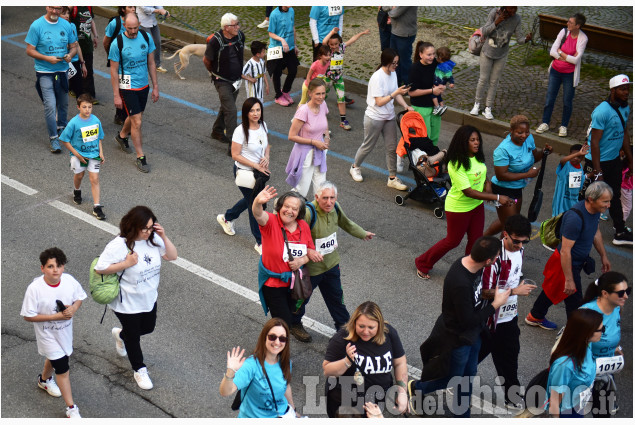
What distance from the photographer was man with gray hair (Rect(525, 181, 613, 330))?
278 inches

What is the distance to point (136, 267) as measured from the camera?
6.31m

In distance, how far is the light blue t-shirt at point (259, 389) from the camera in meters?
5.33

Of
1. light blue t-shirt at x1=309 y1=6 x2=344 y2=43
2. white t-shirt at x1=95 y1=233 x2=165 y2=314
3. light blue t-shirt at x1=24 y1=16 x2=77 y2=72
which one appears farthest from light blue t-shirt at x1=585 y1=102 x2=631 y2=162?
light blue t-shirt at x1=24 y1=16 x2=77 y2=72

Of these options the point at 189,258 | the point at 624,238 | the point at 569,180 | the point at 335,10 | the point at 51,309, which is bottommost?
the point at 189,258

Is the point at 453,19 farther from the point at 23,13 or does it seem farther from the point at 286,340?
the point at 286,340

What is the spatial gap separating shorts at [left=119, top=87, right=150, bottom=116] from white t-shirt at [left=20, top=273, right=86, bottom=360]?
4.89 metres

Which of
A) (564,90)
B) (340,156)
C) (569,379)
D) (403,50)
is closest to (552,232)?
(569,379)

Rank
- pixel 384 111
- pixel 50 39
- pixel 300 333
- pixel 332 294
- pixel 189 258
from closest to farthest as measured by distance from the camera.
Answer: pixel 332 294 → pixel 300 333 → pixel 189 258 → pixel 384 111 → pixel 50 39

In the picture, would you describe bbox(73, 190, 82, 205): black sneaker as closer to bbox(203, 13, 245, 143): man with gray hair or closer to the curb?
bbox(203, 13, 245, 143): man with gray hair

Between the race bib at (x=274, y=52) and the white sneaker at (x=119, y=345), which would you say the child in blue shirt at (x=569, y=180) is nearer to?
the white sneaker at (x=119, y=345)

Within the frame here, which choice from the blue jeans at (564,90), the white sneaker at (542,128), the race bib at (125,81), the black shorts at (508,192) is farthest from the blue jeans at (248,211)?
the blue jeans at (564,90)

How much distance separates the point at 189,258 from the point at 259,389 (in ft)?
12.3

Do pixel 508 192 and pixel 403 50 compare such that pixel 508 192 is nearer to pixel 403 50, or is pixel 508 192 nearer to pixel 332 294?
pixel 332 294

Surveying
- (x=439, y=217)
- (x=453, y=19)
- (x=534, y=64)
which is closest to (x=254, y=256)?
(x=439, y=217)
